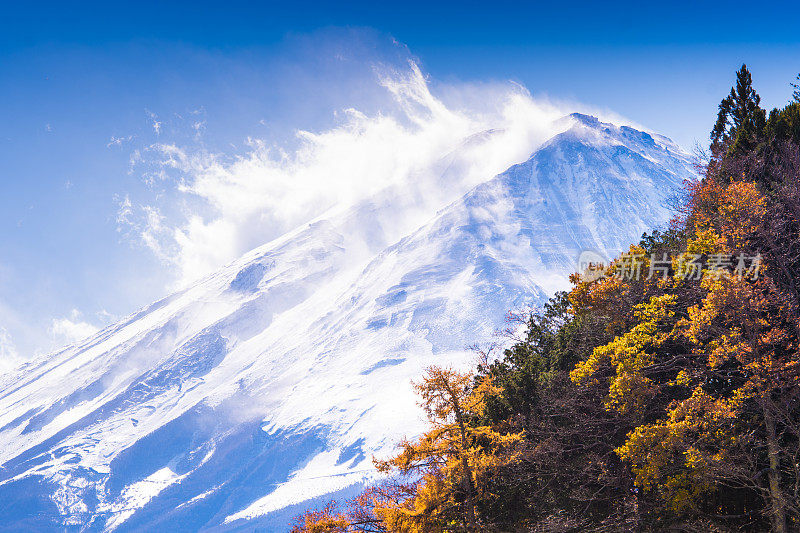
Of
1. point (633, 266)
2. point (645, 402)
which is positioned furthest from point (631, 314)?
point (645, 402)

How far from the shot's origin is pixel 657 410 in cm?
1806

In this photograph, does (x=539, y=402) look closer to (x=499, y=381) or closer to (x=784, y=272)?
→ (x=499, y=381)

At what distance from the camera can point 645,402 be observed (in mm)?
17297

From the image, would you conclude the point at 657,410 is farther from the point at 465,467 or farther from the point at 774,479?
the point at 465,467

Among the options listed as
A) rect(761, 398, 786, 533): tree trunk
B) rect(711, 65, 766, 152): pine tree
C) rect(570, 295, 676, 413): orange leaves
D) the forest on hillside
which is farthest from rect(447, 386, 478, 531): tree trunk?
rect(711, 65, 766, 152): pine tree

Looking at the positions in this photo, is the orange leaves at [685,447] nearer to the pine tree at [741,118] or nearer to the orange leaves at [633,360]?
the orange leaves at [633,360]

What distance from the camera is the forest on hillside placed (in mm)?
14836

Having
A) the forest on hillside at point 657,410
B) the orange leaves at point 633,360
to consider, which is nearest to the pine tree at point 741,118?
the forest on hillside at point 657,410

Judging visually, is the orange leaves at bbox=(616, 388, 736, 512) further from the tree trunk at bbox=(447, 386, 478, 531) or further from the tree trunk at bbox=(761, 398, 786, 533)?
the tree trunk at bbox=(447, 386, 478, 531)

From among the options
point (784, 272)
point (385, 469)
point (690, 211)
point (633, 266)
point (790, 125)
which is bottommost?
point (385, 469)

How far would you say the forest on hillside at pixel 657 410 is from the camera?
1484 cm

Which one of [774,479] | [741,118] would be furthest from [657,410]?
[741,118]

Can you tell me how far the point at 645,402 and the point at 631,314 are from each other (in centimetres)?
499

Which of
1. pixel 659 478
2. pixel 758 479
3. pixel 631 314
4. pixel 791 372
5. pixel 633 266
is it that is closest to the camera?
pixel 791 372
